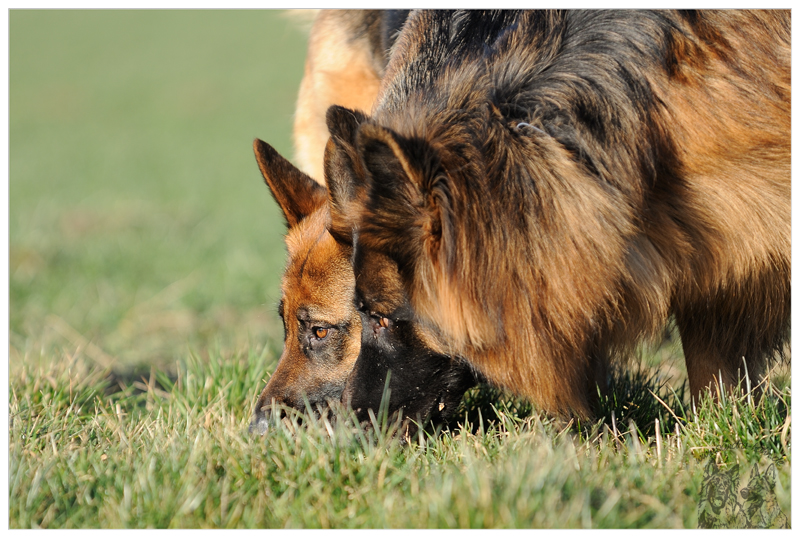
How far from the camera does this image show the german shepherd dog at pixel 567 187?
254 centimetres

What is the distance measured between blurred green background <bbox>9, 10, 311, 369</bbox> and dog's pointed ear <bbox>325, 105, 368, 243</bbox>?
1308mm

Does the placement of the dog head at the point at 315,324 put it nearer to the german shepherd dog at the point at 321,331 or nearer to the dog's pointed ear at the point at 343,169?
the german shepherd dog at the point at 321,331

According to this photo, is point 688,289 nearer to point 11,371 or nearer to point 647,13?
point 647,13

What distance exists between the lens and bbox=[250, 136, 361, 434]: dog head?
3.19m

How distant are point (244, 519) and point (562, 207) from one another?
1.51 m

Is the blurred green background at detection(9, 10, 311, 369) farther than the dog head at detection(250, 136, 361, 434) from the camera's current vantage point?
Yes

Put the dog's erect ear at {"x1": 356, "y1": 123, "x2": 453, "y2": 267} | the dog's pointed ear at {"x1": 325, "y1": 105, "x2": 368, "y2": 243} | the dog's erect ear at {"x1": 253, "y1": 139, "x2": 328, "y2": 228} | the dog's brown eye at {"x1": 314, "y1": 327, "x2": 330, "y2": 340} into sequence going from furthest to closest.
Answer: the dog's erect ear at {"x1": 253, "y1": 139, "x2": 328, "y2": 228} → the dog's brown eye at {"x1": 314, "y1": 327, "x2": 330, "y2": 340} → the dog's pointed ear at {"x1": 325, "y1": 105, "x2": 368, "y2": 243} → the dog's erect ear at {"x1": 356, "y1": 123, "x2": 453, "y2": 267}

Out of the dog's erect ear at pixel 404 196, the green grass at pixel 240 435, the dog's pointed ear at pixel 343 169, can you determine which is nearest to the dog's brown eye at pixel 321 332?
the green grass at pixel 240 435

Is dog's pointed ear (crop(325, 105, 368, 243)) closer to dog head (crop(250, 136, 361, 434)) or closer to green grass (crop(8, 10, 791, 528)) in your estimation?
dog head (crop(250, 136, 361, 434))

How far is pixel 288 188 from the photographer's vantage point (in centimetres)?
360

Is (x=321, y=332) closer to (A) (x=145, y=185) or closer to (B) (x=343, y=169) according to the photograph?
(B) (x=343, y=169)

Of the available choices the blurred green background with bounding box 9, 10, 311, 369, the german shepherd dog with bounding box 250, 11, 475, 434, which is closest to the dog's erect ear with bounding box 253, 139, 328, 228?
the german shepherd dog with bounding box 250, 11, 475, 434

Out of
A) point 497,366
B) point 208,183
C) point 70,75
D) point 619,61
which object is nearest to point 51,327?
point 497,366

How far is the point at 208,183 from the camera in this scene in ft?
51.0
